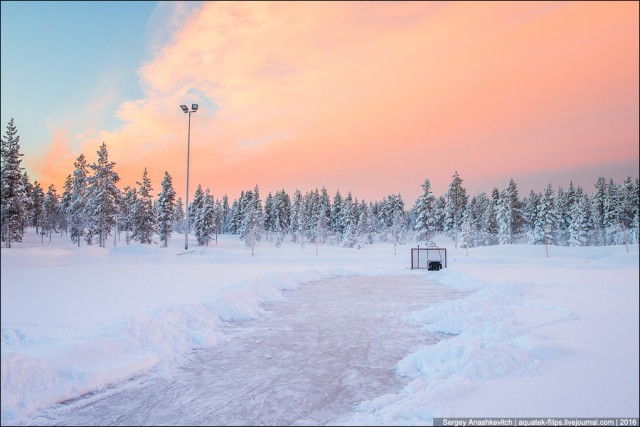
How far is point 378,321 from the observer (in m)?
11.5

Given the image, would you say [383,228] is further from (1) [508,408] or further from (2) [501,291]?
(1) [508,408]

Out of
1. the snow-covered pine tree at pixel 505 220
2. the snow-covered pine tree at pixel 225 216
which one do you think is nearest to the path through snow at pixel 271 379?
the snow-covered pine tree at pixel 505 220

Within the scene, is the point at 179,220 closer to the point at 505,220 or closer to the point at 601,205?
the point at 505,220

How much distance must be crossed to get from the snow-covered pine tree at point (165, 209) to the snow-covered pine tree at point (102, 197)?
33.8 feet

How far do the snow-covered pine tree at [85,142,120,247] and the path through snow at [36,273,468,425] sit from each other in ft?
159

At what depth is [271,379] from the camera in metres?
6.54

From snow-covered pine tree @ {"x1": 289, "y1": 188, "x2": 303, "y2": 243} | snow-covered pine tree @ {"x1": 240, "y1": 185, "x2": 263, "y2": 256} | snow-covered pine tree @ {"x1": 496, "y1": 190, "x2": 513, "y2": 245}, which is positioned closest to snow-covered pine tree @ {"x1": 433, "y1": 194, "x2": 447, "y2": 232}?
snow-covered pine tree @ {"x1": 496, "y1": 190, "x2": 513, "y2": 245}

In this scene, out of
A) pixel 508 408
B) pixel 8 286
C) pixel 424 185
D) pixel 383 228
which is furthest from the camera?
pixel 383 228

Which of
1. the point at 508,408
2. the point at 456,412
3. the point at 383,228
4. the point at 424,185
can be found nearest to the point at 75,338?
the point at 456,412

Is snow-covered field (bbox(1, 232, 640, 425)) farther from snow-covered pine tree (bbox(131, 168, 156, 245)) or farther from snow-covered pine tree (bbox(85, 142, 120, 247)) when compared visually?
snow-covered pine tree (bbox(131, 168, 156, 245))

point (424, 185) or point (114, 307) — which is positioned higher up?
point (424, 185)

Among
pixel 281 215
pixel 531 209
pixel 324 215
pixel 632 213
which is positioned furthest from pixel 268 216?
pixel 632 213

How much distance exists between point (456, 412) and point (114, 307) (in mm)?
9978

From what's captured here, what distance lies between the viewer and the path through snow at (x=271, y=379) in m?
5.17
